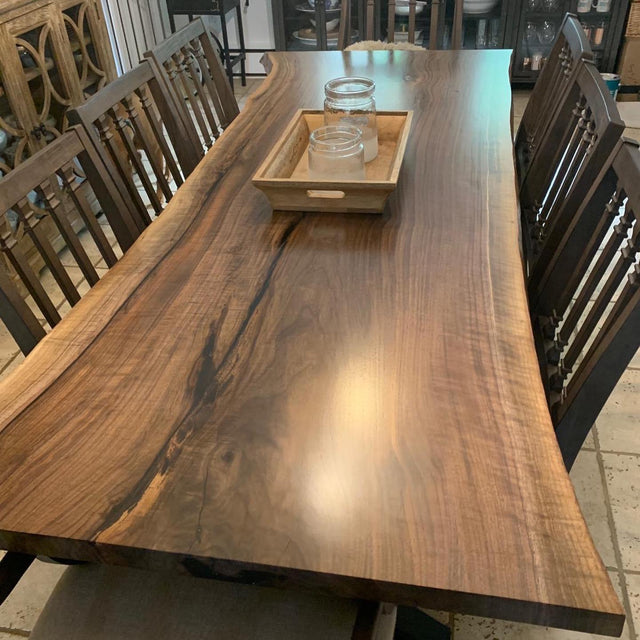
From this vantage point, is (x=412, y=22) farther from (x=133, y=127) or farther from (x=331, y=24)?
(x=331, y=24)

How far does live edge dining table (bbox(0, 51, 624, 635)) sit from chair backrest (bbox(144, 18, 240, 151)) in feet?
2.40

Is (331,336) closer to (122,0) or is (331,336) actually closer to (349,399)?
(349,399)

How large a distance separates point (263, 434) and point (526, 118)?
1692 mm

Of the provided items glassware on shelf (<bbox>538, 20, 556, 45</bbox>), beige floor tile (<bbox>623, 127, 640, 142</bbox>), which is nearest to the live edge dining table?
beige floor tile (<bbox>623, 127, 640, 142</bbox>)

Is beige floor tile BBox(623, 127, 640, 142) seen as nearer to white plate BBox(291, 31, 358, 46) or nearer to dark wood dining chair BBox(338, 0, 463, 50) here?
dark wood dining chair BBox(338, 0, 463, 50)

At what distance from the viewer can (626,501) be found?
5.43 ft

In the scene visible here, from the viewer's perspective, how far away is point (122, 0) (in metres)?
3.74

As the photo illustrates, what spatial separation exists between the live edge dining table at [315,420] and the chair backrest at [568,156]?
0.49ft

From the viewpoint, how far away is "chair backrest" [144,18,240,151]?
1.89 meters

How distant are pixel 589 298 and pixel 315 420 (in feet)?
1.83

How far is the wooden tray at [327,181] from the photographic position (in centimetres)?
126

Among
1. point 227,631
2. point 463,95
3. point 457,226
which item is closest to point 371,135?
point 457,226

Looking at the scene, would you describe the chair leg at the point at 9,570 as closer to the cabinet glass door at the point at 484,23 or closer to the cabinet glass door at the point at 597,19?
the cabinet glass door at the point at 484,23

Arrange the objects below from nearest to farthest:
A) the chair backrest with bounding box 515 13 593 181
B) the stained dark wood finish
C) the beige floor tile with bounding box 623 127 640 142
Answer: the chair backrest with bounding box 515 13 593 181, the stained dark wood finish, the beige floor tile with bounding box 623 127 640 142
